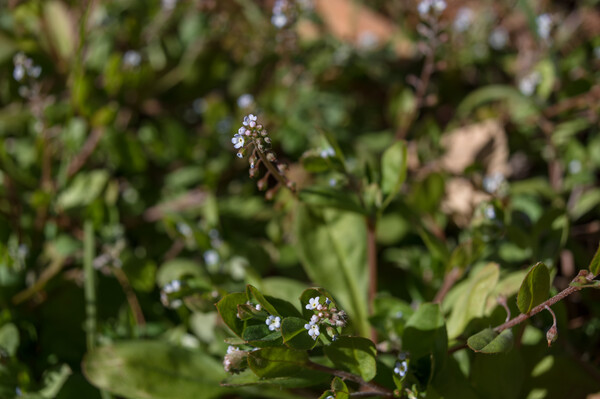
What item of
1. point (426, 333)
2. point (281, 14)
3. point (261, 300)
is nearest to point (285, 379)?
point (261, 300)

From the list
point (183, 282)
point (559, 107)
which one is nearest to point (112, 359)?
point (183, 282)

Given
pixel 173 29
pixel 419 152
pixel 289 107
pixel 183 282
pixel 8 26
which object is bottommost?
pixel 183 282

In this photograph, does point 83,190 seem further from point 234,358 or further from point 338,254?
point 234,358

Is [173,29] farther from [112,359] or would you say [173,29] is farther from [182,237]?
[112,359]

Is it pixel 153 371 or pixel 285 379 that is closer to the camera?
pixel 285 379

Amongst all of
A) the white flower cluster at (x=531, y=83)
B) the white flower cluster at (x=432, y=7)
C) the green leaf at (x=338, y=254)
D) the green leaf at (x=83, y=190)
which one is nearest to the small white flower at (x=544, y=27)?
the white flower cluster at (x=531, y=83)

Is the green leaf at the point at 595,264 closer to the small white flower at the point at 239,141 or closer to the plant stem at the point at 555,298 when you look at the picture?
the plant stem at the point at 555,298

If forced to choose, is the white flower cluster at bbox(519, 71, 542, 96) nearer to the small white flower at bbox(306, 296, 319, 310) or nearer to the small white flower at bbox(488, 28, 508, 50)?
the small white flower at bbox(488, 28, 508, 50)

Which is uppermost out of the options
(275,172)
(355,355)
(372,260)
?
(275,172)
